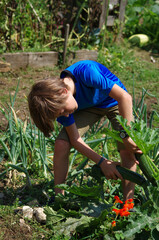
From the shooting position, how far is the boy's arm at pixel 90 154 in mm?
1841

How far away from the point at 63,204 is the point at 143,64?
142 inches

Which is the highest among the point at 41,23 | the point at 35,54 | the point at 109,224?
the point at 41,23

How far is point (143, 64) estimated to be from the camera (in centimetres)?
514

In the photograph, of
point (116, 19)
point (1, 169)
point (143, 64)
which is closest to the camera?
point (1, 169)

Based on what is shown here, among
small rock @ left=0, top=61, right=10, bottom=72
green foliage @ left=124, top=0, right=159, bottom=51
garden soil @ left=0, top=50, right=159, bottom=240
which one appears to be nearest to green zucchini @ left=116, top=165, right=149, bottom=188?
garden soil @ left=0, top=50, right=159, bottom=240

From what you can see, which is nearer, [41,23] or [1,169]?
[1,169]

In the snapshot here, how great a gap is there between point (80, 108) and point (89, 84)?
0.24 meters

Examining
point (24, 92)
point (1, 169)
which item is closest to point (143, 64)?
point (24, 92)

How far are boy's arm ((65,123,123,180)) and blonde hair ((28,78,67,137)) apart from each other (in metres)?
0.24

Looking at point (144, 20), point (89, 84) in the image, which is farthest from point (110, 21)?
point (89, 84)

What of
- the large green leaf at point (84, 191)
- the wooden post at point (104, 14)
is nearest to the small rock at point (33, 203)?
the large green leaf at point (84, 191)

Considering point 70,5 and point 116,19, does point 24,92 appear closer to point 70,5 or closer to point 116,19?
point 70,5

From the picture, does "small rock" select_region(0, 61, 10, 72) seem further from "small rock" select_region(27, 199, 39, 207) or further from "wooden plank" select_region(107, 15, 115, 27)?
"small rock" select_region(27, 199, 39, 207)

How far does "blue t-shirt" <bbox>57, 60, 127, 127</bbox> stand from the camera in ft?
6.45
